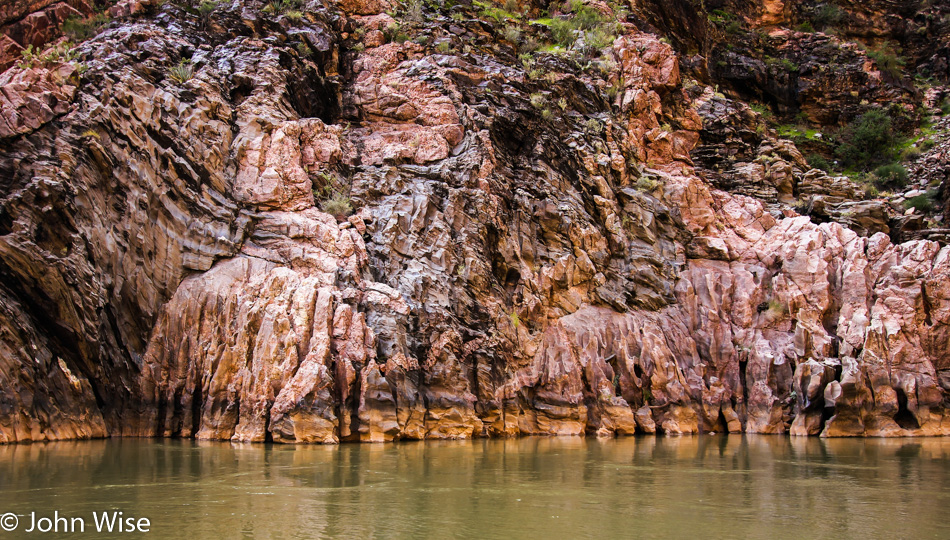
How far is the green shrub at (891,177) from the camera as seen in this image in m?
45.6

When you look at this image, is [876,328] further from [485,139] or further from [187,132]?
[187,132]

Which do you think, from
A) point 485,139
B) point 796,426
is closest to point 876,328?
point 796,426

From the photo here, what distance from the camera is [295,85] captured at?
35.7m

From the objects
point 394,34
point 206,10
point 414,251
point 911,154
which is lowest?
point 414,251

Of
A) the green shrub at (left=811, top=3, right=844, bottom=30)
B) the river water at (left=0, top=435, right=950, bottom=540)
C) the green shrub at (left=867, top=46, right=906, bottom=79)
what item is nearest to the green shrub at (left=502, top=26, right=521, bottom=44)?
the river water at (left=0, top=435, right=950, bottom=540)

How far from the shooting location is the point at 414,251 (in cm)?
3084

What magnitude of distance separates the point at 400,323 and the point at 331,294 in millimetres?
3231

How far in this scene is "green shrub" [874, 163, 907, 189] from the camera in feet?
150

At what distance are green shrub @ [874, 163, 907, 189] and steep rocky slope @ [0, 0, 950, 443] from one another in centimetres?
243

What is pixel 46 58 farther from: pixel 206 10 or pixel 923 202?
pixel 923 202

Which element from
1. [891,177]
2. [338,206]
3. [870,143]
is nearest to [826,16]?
[870,143]

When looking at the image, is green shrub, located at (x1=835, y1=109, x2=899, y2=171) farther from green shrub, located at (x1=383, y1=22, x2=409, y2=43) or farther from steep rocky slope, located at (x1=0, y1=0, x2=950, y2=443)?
green shrub, located at (x1=383, y1=22, x2=409, y2=43)

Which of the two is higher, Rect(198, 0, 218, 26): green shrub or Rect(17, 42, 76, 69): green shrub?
Rect(198, 0, 218, 26): green shrub

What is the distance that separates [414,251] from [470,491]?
18.4 metres
